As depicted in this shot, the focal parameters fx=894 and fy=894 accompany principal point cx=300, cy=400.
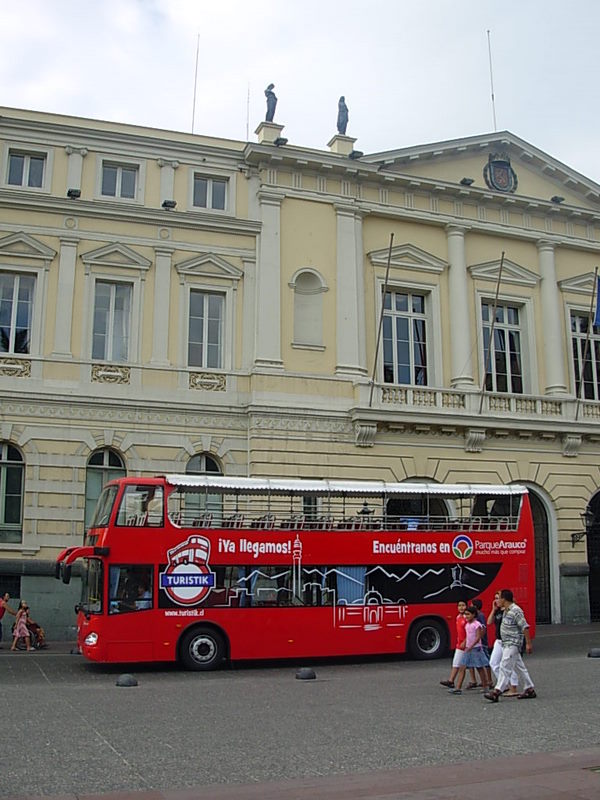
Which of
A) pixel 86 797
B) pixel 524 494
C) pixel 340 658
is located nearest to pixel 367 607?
pixel 340 658

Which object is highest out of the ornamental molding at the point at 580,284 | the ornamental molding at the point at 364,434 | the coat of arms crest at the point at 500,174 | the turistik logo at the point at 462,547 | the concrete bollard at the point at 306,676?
the coat of arms crest at the point at 500,174

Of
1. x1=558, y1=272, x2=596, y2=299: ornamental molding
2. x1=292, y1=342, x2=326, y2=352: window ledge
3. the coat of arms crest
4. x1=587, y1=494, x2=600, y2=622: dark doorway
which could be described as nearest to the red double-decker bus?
x1=292, y1=342, x2=326, y2=352: window ledge

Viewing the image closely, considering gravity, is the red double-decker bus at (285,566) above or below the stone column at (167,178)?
below

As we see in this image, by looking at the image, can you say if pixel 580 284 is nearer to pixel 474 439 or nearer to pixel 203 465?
pixel 474 439

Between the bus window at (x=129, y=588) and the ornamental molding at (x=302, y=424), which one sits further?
the ornamental molding at (x=302, y=424)

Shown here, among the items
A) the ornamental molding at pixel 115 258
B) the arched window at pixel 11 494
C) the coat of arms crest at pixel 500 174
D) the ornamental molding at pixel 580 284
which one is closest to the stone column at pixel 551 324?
the ornamental molding at pixel 580 284

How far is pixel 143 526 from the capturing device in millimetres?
19766

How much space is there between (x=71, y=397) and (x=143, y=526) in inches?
312

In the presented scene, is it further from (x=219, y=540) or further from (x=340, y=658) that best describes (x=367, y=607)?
(x=219, y=540)

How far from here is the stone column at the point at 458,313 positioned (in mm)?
31172

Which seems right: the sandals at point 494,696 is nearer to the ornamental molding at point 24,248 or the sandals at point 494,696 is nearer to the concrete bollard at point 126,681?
the concrete bollard at point 126,681

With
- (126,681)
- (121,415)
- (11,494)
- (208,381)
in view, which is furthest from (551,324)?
(126,681)

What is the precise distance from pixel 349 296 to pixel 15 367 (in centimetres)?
1097

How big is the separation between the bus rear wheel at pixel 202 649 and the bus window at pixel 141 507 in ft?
8.54
